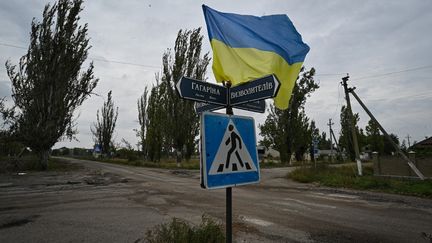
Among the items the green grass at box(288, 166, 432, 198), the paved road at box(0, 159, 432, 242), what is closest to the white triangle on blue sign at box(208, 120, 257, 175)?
the paved road at box(0, 159, 432, 242)

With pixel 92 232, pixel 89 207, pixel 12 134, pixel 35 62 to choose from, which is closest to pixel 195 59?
pixel 35 62

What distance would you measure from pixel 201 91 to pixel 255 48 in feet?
6.24

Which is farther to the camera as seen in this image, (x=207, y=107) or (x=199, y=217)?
(x=199, y=217)

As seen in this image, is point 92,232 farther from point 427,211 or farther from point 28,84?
point 28,84

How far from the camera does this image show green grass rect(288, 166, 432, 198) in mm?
12352

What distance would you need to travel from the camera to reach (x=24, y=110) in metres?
20.5

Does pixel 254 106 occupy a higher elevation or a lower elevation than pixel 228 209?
higher

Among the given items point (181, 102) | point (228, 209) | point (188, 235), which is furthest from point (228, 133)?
point (181, 102)

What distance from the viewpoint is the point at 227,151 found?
269cm

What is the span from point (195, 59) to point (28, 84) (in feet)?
49.9

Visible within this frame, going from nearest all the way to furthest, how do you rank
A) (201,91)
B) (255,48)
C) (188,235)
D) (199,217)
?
(201,91)
(188,235)
(255,48)
(199,217)

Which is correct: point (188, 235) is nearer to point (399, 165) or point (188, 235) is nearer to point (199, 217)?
point (199, 217)

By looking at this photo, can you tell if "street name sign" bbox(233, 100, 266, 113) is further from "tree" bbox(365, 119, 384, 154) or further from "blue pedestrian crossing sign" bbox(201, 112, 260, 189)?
"tree" bbox(365, 119, 384, 154)

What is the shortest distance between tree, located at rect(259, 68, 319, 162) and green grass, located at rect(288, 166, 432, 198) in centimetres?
1396
